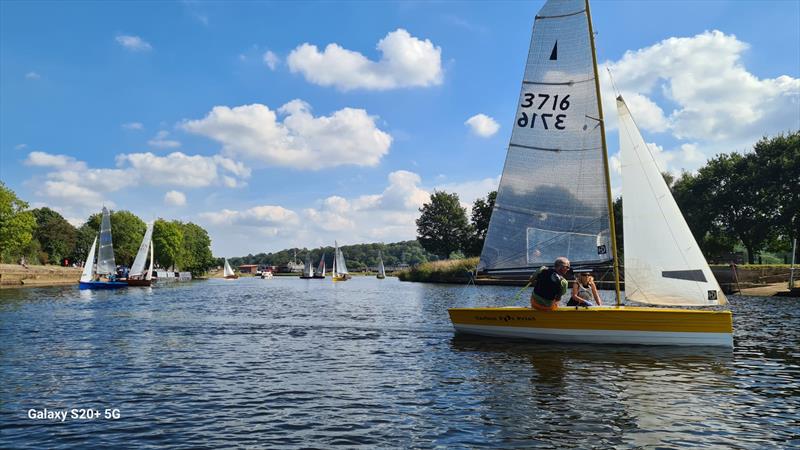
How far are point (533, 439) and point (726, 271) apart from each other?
6345cm

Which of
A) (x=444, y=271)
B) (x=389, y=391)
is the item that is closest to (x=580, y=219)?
(x=389, y=391)

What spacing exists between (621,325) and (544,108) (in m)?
8.89

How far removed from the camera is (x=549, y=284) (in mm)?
19859

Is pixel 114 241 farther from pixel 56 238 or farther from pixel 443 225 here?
pixel 443 225

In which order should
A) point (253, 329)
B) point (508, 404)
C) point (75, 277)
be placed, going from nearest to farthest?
point (508, 404) < point (253, 329) < point (75, 277)

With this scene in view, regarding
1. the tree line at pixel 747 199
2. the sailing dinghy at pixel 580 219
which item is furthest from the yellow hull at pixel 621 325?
the tree line at pixel 747 199

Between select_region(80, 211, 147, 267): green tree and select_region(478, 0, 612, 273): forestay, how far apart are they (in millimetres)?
133489

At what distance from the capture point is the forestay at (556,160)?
2086 cm

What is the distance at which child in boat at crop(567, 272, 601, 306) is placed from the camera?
20.8 metres

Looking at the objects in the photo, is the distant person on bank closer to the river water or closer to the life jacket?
the life jacket

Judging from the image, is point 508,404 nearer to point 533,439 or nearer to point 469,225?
point 533,439

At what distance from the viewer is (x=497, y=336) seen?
71.8 ft

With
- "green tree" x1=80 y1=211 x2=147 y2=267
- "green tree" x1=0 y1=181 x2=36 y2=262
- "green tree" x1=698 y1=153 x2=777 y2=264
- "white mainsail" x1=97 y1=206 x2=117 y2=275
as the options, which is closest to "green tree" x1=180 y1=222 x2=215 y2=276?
"green tree" x1=80 y1=211 x2=147 y2=267

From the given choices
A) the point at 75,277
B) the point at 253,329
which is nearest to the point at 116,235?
the point at 75,277
